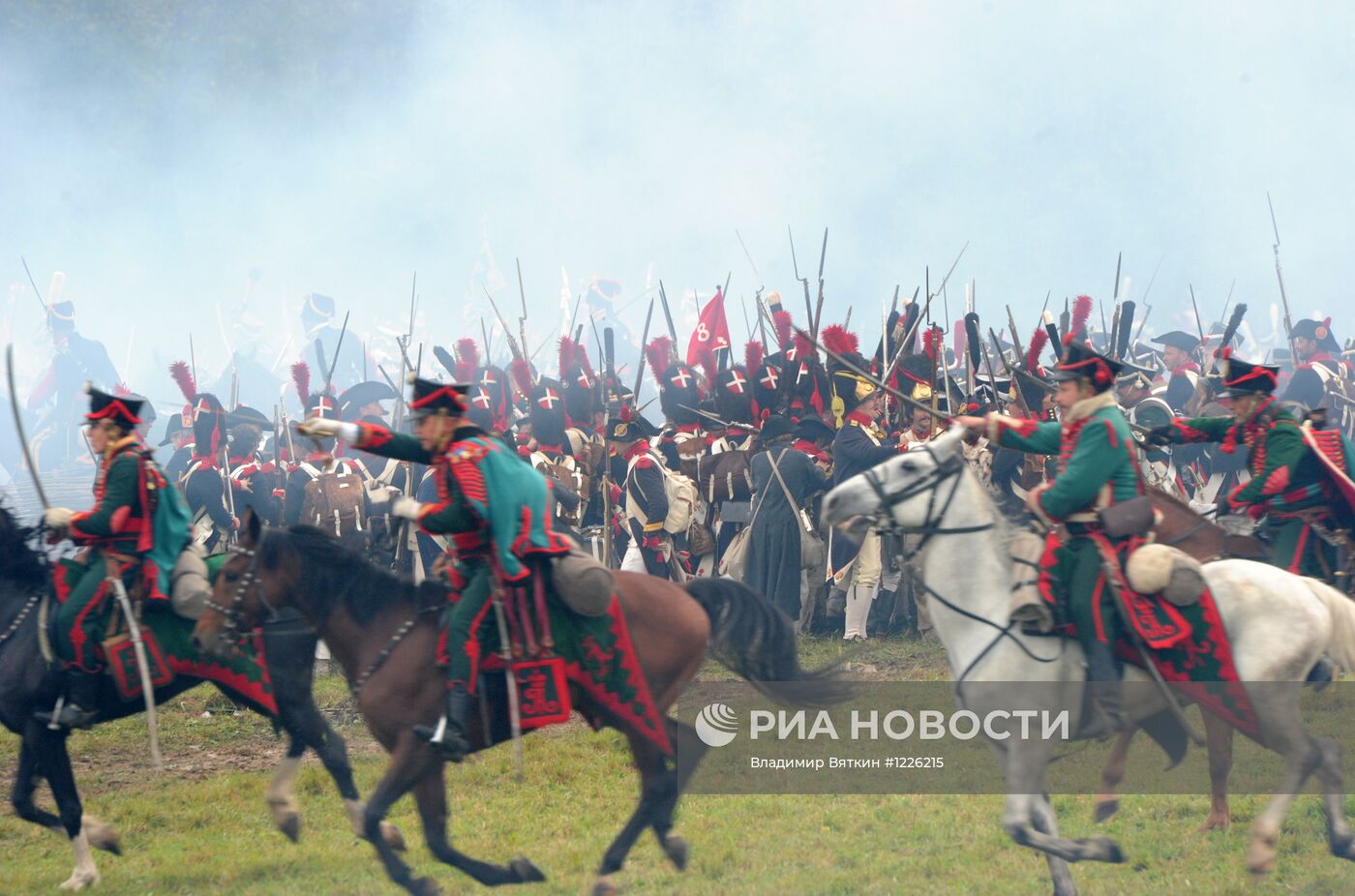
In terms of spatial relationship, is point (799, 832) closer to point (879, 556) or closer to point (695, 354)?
point (879, 556)

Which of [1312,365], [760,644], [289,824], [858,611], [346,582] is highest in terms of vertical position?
[346,582]

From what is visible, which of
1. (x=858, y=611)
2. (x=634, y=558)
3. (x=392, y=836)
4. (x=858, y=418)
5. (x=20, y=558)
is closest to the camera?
(x=392, y=836)

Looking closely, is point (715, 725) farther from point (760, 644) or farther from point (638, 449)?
point (638, 449)

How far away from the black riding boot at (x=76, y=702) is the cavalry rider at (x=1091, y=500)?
461 centimetres

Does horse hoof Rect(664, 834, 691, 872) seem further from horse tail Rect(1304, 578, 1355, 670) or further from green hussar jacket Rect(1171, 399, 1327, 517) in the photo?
green hussar jacket Rect(1171, 399, 1327, 517)

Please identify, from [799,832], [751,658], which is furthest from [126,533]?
[799,832]

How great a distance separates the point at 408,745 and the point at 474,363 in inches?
430

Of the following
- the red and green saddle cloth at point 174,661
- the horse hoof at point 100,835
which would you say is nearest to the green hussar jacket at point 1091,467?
the red and green saddle cloth at point 174,661

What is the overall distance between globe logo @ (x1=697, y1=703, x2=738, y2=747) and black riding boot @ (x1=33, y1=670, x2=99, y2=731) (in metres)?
3.18

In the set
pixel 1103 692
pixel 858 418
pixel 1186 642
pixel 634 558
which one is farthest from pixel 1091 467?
pixel 634 558

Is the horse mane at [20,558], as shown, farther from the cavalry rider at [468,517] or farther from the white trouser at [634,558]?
the white trouser at [634,558]

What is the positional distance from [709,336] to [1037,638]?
10.4 metres

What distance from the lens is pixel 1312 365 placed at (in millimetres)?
16359

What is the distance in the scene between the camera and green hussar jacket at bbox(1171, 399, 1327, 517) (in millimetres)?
7152
